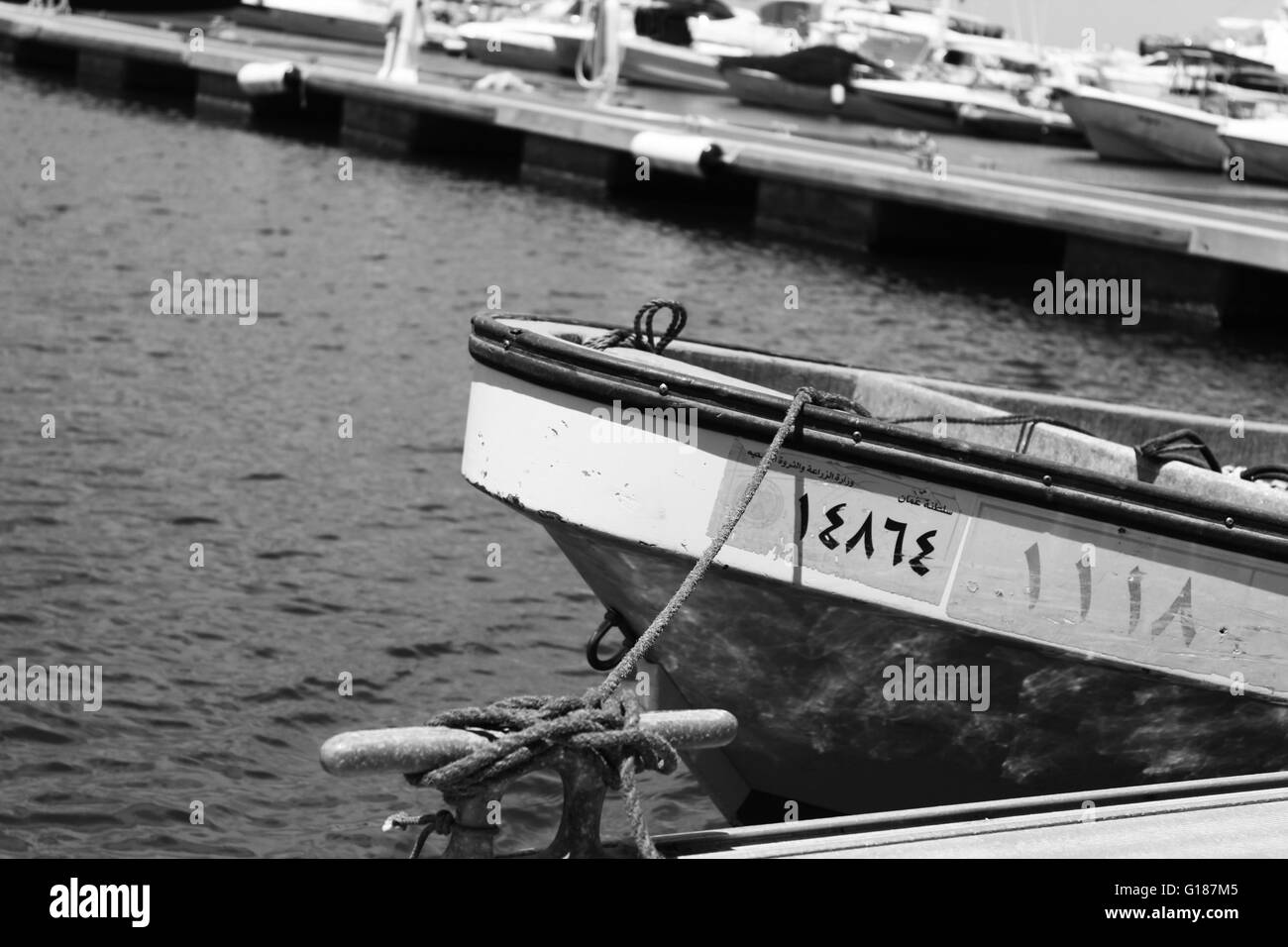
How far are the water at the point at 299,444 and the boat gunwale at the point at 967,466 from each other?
211 centimetres

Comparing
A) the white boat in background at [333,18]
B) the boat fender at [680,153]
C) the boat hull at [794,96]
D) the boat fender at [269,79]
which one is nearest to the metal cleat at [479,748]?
the boat fender at [680,153]

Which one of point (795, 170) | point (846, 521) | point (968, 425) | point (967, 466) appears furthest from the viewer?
point (795, 170)

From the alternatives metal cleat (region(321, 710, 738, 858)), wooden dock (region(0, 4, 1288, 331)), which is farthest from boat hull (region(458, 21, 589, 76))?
metal cleat (region(321, 710, 738, 858))

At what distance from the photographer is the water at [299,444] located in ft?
23.1

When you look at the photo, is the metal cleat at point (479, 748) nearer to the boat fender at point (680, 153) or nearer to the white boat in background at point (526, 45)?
the boat fender at point (680, 153)

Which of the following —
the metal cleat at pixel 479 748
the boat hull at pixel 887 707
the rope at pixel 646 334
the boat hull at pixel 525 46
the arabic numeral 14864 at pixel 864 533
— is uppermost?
the rope at pixel 646 334

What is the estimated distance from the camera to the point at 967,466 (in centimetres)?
556

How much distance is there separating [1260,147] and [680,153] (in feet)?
44.5

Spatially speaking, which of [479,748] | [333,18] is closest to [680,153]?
[479,748]

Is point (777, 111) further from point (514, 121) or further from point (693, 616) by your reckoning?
point (693, 616)

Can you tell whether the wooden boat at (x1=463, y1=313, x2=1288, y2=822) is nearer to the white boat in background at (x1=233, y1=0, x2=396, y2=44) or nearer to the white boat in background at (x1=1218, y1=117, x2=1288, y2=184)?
the white boat in background at (x1=1218, y1=117, x2=1288, y2=184)

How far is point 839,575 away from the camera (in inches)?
225

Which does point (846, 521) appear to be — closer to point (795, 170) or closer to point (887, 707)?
point (887, 707)
